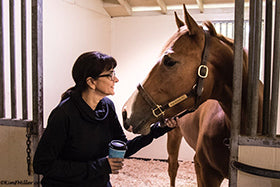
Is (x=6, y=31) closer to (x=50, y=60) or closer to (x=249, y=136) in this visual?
(x=50, y=60)

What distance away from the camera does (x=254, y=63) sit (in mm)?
993

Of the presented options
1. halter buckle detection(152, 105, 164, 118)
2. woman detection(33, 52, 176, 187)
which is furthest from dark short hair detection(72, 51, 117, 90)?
halter buckle detection(152, 105, 164, 118)

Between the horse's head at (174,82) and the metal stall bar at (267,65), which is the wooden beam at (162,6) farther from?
the metal stall bar at (267,65)

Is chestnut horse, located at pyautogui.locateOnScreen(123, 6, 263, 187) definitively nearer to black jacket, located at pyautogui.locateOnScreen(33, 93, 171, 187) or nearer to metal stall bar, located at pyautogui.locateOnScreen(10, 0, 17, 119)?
black jacket, located at pyautogui.locateOnScreen(33, 93, 171, 187)

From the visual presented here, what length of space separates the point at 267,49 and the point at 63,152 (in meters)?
0.97

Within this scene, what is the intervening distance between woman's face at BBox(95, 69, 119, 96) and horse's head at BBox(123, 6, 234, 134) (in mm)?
119

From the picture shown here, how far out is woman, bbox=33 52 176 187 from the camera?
1.15m

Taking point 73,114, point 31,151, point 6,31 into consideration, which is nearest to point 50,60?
point 6,31

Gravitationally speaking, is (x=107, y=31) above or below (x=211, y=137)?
above

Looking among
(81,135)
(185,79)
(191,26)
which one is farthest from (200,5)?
(81,135)

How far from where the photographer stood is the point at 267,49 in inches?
40.1

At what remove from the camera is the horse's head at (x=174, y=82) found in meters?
1.22

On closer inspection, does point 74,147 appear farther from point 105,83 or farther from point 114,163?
point 105,83

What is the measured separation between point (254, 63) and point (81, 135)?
2.58 feet
